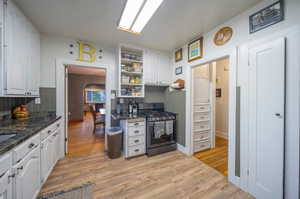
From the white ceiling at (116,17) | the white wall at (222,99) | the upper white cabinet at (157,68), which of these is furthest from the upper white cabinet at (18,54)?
the white wall at (222,99)

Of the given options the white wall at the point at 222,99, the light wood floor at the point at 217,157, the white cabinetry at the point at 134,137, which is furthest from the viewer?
the white wall at the point at 222,99

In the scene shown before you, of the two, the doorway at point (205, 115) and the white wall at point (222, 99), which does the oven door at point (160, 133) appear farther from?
the white wall at point (222, 99)

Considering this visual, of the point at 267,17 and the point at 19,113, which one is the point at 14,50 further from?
the point at 267,17

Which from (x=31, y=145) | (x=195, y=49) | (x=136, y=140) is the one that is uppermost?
(x=195, y=49)

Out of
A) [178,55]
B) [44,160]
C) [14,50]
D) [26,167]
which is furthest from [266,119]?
[14,50]

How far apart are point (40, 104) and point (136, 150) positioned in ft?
6.86

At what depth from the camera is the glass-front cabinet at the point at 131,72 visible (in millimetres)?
2600

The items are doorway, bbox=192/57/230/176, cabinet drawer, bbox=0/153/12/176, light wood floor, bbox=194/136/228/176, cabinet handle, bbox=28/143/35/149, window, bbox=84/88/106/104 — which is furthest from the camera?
window, bbox=84/88/106/104

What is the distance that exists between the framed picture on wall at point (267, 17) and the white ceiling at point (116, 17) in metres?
0.17

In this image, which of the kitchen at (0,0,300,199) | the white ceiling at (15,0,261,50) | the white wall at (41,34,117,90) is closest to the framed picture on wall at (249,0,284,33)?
the kitchen at (0,0,300,199)

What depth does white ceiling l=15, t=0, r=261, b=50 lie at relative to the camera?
4.69ft

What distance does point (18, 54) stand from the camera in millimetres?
1485

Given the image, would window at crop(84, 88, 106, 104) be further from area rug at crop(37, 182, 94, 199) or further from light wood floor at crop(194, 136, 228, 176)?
light wood floor at crop(194, 136, 228, 176)

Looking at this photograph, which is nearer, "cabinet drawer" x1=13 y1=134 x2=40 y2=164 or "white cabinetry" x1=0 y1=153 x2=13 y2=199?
"white cabinetry" x1=0 y1=153 x2=13 y2=199
